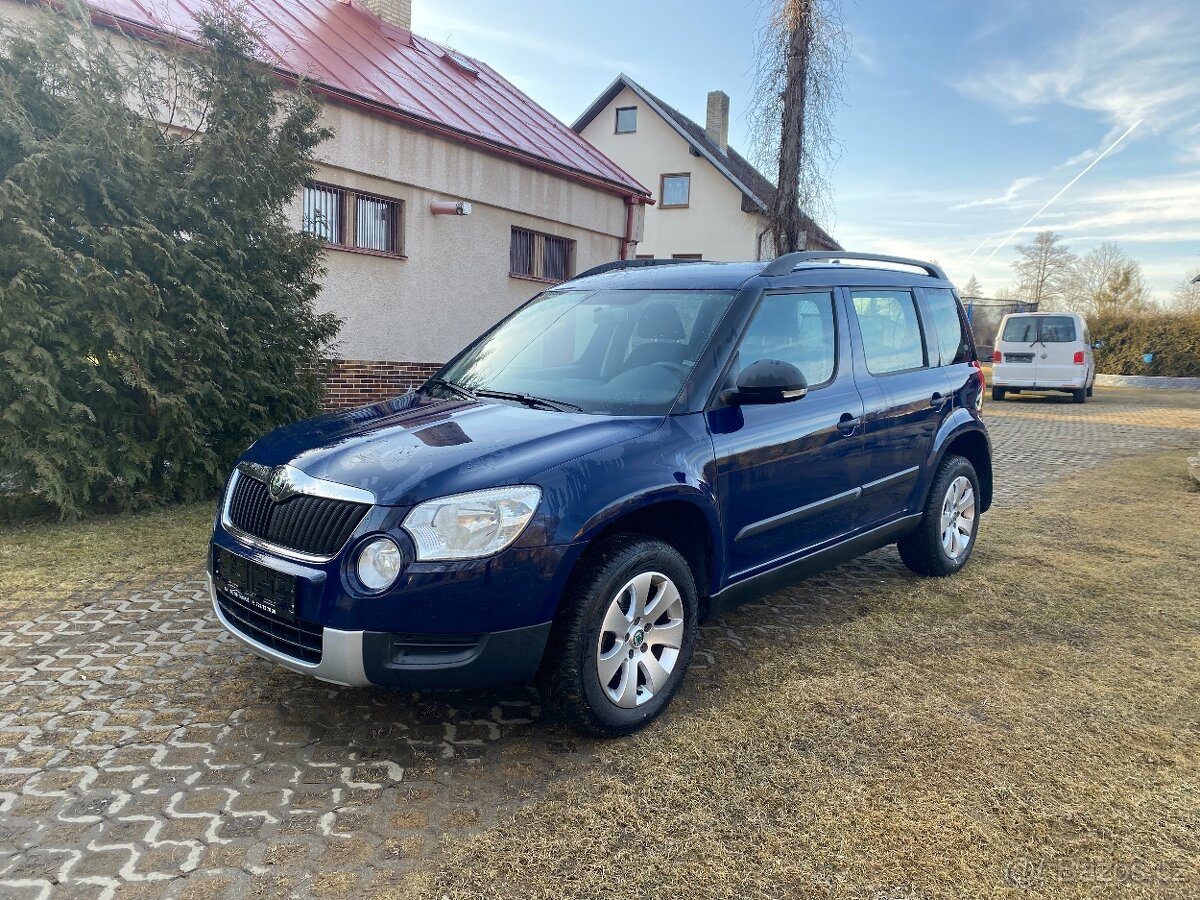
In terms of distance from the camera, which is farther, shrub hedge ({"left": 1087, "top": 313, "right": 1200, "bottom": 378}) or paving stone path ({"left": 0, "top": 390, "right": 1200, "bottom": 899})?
shrub hedge ({"left": 1087, "top": 313, "right": 1200, "bottom": 378})

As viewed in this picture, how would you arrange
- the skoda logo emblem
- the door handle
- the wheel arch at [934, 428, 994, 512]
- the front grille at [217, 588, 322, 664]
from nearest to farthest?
the front grille at [217, 588, 322, 664] < the skoda logo emblem < the door handle < the wheel arch at [934, 428, 994, 512]

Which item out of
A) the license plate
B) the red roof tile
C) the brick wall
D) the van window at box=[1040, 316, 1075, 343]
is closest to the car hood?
the license plate

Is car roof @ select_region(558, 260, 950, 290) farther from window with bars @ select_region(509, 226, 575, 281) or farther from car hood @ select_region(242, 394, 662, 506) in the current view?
window with bars @ select_region(509, 226, 575, 281)

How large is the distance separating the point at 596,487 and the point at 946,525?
3.27m

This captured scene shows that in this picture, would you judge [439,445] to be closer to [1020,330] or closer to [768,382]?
[768,382]

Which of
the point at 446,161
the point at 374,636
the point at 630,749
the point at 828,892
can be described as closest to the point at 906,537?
the point at 630,749

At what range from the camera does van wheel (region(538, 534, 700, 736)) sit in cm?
303

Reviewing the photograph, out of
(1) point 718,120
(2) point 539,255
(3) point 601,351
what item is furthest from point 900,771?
(1) point 718,120

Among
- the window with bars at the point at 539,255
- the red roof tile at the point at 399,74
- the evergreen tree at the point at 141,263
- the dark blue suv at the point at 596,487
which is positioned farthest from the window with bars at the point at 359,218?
the dark blue suv at the point at 596,487

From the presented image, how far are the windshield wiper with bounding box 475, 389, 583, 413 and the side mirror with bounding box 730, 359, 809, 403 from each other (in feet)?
2.30

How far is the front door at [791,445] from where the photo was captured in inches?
144

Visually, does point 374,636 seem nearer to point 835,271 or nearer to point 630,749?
point 630,749

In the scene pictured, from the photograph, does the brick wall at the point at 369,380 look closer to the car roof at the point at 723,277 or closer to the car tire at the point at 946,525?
the car roof at the point at 723,277

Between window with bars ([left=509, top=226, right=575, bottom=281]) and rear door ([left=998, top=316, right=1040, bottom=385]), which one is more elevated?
window with bars ([left=509, top=226, right=575, bottom=281])
